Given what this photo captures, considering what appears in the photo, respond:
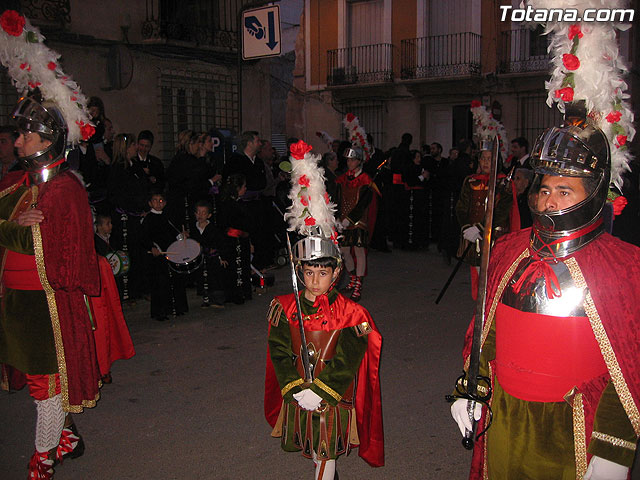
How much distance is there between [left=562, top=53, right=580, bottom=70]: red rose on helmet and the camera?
2622 mm

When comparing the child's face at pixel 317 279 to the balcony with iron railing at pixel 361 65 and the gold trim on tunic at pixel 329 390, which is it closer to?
the gold trim on tunic at pixel 329 390

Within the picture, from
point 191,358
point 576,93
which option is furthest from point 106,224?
point 576,93

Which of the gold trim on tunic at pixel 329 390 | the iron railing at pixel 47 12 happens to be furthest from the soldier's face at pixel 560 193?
the iron railing at pixel 47 12

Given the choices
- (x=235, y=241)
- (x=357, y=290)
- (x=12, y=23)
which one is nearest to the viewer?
(x=12, y=23)

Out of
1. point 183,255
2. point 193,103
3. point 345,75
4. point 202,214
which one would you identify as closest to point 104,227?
point 183,255

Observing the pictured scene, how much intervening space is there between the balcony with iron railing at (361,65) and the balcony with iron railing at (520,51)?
143 inches

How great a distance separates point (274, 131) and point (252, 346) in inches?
724

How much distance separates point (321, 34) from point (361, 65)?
2068 mm

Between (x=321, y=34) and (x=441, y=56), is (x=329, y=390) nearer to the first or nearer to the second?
(x=441, y=56)

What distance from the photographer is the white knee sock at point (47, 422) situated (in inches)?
142

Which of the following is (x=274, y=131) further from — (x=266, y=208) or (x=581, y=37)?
(x=581, y=37)

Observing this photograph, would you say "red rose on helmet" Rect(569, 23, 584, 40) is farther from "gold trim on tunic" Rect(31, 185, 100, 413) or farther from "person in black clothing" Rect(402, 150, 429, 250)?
"person in black clothing" Rect(402, 150, 429, 250)

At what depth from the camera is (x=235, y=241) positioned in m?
7.74

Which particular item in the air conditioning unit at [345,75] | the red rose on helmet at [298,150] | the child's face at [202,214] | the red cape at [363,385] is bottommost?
the red cape at [363,385]
